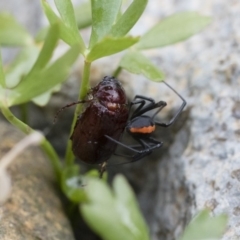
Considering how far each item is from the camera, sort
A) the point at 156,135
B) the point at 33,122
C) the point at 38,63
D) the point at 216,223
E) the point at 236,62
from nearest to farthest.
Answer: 1. the point at 216,223
2. the point at 38,63
3. the point at 236,62
4. the point at 156,135
5. the point at 33,122

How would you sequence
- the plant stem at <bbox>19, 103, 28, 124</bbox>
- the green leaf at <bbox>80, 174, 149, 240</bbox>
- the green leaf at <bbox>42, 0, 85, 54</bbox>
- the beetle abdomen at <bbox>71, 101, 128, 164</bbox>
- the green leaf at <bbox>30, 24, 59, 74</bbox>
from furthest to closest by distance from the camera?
the plant stem at <bbox>19, 103, 28, 124</bbox> → the beetle abdomen at <bbox>71, 101, 128, 164</bbox> → the green leaf at <bbox>42, 0, 85, 54</bbox> → the green leaf at <bbox>30, 24, 59, 74</bbox> → the green leaf at <bbox>80, 174, 149, 240</bbox>

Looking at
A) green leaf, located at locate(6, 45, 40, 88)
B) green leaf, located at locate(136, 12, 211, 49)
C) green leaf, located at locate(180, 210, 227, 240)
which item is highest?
green leaf, located at locate(136, 12, 211, 49)

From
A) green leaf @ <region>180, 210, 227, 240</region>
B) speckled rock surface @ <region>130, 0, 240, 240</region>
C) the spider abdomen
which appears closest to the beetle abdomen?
the spider abdomen

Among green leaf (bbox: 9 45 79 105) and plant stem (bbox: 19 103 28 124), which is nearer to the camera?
green leaf (bbox: 9 45 79 105)

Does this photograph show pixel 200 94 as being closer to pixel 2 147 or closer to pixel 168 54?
pixel 168 54

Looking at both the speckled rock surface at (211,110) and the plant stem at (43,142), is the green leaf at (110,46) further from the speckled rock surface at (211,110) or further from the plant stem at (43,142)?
the speckled rock surface at (211,110)

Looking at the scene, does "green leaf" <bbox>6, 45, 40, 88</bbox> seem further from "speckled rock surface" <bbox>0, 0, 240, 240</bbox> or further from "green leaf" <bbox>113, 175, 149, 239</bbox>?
"green leaf" <bbox>113, 175, 149, 239</bbox>

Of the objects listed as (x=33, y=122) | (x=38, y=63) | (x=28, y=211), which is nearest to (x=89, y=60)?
(x=38, y=63)

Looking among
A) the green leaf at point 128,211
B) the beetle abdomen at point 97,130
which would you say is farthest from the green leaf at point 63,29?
the green leaf at point 128,211
